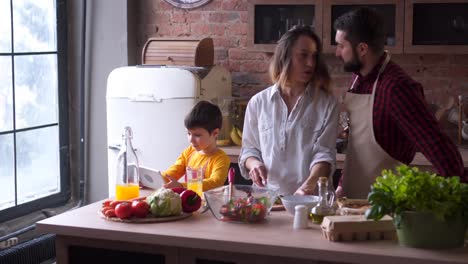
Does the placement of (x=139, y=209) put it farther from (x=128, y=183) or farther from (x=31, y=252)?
(x=31, y=252)

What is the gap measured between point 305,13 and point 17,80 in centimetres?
181

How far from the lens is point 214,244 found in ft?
8.33

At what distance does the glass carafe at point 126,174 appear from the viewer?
123 inches

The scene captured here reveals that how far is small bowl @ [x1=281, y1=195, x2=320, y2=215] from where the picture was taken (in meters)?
2.83

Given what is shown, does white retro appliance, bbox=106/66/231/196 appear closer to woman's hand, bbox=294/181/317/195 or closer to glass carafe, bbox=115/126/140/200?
glass carafe, bbox=115/126/140/200

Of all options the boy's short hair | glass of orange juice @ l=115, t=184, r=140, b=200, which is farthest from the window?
glass of orange juice @ l=115, t=184, r=140, b=200

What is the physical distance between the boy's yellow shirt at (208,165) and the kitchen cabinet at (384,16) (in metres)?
1.51

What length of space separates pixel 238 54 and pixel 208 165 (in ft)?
6.07

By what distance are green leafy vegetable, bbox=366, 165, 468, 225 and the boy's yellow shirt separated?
1.10 metres

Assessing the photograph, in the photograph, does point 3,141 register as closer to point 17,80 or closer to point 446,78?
point 17,80

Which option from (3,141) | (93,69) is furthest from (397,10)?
(3,141)

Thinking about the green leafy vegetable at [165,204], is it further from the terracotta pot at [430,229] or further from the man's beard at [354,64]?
the man's beard at [354,64]

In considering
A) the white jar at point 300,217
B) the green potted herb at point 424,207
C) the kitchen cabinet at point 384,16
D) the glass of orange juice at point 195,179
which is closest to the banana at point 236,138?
the kitchen cabinet at point 384,16

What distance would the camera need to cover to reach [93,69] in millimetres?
5316
